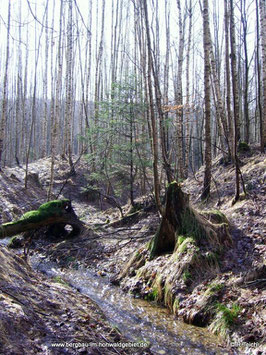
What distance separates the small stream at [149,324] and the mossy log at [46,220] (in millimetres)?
2359

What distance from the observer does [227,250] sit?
5887 millimetres

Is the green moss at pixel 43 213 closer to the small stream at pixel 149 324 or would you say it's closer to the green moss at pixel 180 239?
the small stream at pixel 149 324

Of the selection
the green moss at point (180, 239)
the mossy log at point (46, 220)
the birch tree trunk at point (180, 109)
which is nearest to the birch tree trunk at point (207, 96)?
the green moss at point (180, 239)

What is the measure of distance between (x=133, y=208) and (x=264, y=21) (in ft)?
26.0

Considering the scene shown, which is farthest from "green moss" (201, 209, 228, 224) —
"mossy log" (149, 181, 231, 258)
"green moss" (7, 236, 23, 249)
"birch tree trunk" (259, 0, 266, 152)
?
"green moss" (7, 236, 23, 249)

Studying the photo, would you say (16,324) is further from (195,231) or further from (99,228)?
(99,228)

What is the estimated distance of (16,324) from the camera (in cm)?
316

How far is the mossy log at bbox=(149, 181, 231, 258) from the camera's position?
6.02 m

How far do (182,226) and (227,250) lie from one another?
3.17 feet

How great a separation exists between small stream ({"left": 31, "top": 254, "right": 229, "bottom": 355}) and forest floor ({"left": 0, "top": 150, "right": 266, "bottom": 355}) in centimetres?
27

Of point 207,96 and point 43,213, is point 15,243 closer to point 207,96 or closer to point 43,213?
point 43,213

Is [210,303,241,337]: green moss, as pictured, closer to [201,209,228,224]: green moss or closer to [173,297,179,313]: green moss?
[173,297,179,313]: green moss

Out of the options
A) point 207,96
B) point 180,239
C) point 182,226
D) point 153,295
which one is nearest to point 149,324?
point 153,295

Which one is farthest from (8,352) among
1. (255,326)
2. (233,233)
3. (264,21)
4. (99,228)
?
(264,21)
